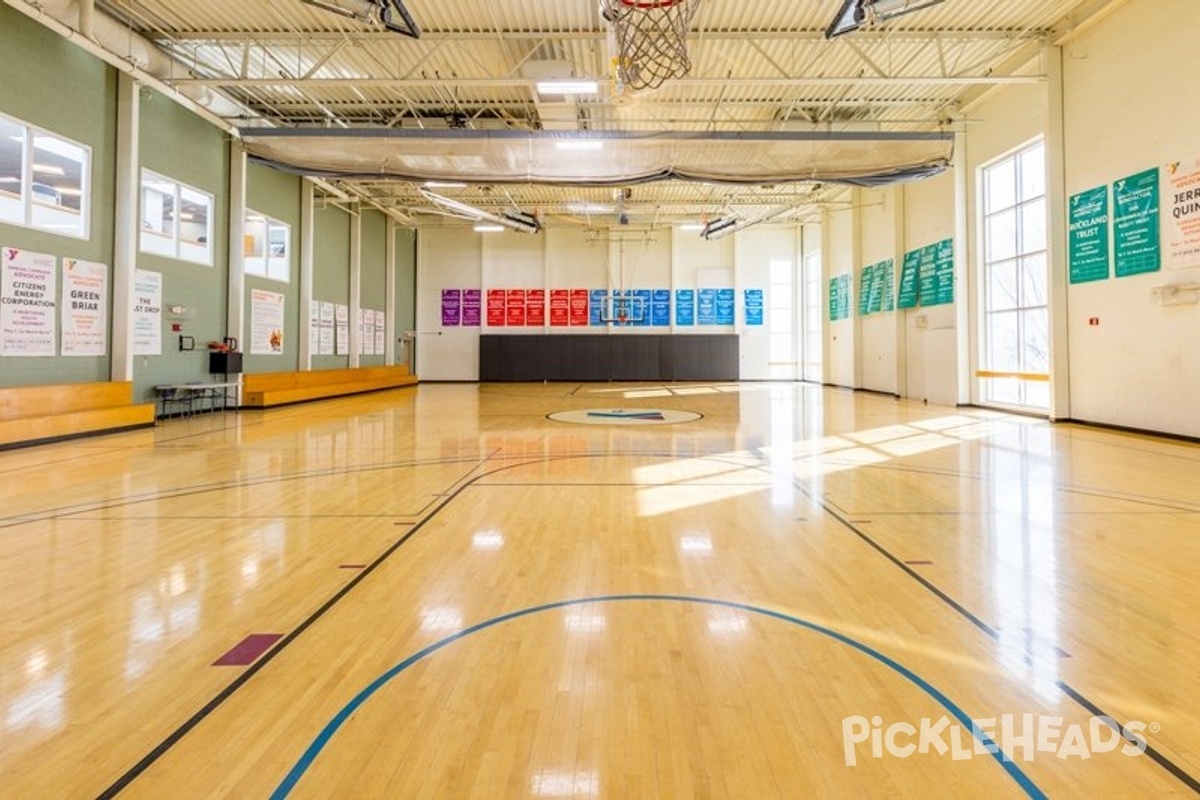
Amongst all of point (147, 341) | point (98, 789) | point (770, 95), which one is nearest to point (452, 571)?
point (98, 789)

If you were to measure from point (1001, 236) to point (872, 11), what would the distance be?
6251mm

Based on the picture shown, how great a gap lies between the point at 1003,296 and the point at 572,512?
10.6 m

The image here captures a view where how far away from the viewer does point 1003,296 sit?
11234mm

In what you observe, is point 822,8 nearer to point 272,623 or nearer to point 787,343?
point 272,623

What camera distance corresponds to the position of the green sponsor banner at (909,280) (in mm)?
13500

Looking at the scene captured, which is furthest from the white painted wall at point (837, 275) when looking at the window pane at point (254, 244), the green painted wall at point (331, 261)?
the window pane at point (254, 244)

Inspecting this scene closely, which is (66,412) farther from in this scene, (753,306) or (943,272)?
(753,306)

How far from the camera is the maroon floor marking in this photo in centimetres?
217

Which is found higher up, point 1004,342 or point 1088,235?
point 1088,235

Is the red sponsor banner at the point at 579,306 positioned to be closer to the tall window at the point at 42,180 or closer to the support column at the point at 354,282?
the support column at the point at 354,282

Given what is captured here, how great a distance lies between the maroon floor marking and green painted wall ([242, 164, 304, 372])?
37.6 feet

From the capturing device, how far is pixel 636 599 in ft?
8.96

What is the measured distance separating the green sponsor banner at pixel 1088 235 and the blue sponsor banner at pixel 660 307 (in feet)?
43.5

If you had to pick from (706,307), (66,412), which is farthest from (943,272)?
(66,412)
